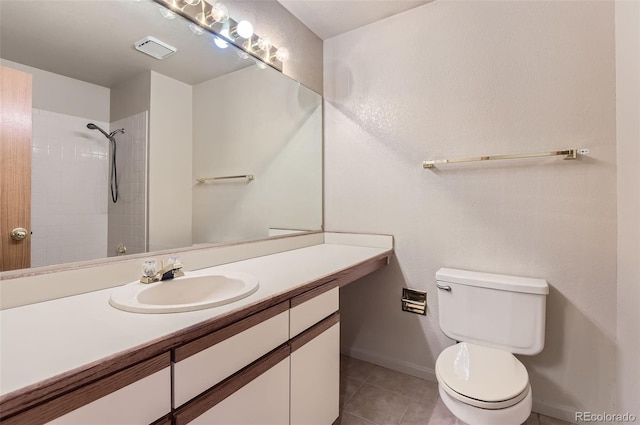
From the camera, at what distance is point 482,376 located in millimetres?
1214

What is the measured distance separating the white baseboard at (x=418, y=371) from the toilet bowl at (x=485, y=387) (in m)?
0.50

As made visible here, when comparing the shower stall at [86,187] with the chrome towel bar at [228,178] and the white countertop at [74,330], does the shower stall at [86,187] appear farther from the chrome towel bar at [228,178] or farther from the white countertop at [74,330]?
the chrome towel bar at [228,178]

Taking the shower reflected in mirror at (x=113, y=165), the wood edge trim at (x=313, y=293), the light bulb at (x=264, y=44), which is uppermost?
the light bulb at (x=264, y=44)

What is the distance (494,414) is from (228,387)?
0.96 m

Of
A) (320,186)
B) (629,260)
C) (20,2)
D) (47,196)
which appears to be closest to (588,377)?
(629,260)

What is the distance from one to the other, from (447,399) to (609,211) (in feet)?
3.81

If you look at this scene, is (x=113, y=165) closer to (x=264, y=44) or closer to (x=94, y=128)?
(x=94, y=128)

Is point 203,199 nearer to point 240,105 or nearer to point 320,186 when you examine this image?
point 240,105

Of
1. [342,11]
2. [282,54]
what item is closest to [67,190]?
[282,54]

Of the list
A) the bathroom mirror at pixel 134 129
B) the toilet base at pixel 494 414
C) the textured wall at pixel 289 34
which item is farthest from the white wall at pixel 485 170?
the bathroom mirror at pixel 134 129

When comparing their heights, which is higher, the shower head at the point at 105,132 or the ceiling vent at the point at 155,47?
the ceiling vent at the point at 155,47

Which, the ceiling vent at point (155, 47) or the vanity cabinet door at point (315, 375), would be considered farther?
the ceiling vent at point (155, 47)

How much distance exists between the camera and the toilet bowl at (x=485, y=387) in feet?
3.52

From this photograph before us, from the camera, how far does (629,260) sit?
128 centimetres
